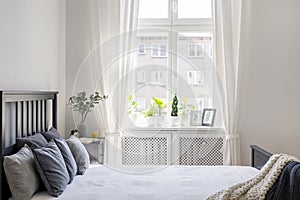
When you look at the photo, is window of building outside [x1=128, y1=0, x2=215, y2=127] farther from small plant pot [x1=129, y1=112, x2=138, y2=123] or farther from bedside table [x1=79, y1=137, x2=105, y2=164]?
bedside table [x1=79, y1=137, x2=105, y2=164]

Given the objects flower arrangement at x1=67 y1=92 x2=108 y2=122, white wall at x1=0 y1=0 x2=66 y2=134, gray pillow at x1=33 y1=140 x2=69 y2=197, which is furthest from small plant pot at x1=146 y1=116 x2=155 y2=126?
gray pillow at x1=33 y1=140 x2=69 y2=197

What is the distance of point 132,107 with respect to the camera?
4270mm

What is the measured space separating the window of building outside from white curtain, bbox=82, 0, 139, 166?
0.22 metres

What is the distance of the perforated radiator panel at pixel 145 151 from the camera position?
4.13m

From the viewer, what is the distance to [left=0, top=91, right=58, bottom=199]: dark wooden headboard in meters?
2.23

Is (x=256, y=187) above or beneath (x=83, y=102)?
beneath

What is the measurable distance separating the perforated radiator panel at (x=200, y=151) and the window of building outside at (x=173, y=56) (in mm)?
371

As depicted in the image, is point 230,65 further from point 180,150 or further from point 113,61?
point 113,61

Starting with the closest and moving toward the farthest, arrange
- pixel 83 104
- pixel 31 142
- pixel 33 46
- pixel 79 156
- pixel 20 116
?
pixel 31 142 < pixel 20 116 < pixel 79 156 < pixel 33 46 < pixel 83 104

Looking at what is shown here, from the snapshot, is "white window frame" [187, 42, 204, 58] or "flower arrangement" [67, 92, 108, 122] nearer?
"flower arrangement" [67, 92, 108, 122]

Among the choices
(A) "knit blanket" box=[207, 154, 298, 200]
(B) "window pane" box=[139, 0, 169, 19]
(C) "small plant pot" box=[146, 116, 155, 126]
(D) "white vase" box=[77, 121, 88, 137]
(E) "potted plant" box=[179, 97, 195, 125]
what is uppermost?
(B) "window pane" box=[139, 0, 169, 19]

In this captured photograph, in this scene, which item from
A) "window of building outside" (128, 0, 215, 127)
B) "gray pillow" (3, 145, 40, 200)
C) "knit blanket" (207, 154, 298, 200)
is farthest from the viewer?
"window of building outside" (128, 0, 215, 127)

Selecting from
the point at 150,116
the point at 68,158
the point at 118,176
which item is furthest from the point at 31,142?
the point at 150,116

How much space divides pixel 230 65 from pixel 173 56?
0.67 m
